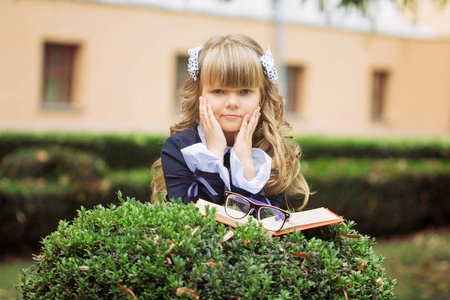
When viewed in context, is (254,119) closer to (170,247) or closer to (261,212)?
(261,212)

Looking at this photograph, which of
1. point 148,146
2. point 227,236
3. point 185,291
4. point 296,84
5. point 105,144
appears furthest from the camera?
point 296,84

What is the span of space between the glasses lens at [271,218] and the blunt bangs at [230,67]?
59cm

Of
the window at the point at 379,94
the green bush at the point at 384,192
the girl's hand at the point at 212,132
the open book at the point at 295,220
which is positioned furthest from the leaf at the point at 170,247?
the window at the point at 379,94

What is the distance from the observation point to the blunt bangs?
8.54 feet

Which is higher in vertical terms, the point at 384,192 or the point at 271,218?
the point at 271,218

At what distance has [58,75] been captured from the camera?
13242 millimetres

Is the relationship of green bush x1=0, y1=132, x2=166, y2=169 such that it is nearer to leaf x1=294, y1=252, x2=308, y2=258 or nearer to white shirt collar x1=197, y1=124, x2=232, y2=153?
white shirt collar x1=197, y1=124, x2=232, y2=153

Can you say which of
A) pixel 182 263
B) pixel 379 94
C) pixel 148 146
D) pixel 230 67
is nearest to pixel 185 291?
pixel 182 263

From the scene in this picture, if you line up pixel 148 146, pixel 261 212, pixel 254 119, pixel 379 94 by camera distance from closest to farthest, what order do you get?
pixel 261 212, pixel 254 119, pixel 148 146, pixel 379 94

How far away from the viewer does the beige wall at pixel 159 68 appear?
1248 cm

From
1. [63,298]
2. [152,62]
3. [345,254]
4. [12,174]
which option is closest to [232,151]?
[345,254]

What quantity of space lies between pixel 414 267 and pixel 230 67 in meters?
5.91

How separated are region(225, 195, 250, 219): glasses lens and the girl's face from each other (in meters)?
0.39

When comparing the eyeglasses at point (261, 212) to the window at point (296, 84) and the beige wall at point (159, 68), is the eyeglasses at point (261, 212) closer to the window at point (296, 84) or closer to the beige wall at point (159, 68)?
the beige wall at point (159, 68)
